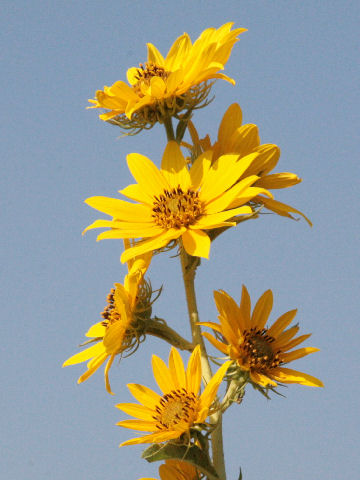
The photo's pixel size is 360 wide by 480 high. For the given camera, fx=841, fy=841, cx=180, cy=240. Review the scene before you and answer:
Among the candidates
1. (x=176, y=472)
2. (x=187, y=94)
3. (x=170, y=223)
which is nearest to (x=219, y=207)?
(x=170, y=223)

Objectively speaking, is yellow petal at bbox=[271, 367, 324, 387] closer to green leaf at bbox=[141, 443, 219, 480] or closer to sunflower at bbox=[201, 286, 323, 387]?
sunflower at bbox=[201, 286, 323, 387]

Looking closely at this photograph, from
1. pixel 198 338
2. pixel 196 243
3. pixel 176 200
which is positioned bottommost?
pixel 198 338

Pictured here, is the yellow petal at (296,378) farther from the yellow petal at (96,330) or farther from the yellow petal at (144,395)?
the yellow petal at (96,330)

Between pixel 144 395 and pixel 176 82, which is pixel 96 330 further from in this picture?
pixel 176 82

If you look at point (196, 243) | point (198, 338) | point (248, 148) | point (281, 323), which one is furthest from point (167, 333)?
point (248, 148)

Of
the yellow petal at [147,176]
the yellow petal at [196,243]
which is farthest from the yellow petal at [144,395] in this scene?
the yellow petal at [147,176]

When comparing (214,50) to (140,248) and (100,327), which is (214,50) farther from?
(100,327)

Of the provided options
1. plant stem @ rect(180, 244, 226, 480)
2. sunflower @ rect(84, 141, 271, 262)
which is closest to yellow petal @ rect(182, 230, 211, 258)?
sunflower @ rect(84, 141, 271, 262)
